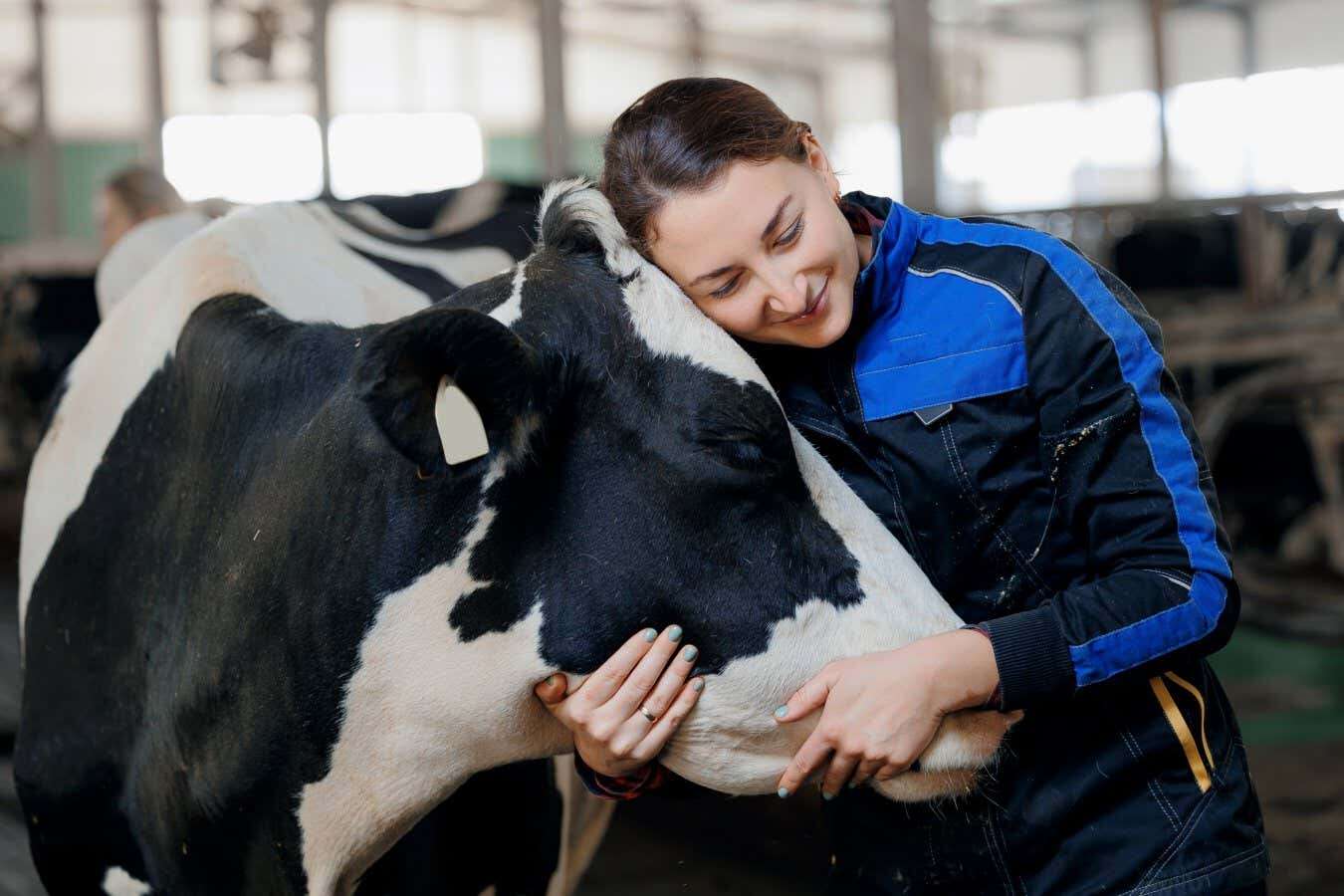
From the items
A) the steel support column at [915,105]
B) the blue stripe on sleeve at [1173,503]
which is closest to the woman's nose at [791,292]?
the blue stripe on sleeve at [1173,503]

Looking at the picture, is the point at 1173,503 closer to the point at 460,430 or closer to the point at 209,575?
the point at 460,430

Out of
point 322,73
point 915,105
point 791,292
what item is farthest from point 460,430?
point 322,73

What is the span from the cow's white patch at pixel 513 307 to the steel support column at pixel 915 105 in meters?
6.44

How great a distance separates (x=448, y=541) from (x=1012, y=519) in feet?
1.73

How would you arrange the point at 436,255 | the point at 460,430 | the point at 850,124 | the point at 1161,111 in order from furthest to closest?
the point at 850,124, the point at 1161,111, the point at 436,255, the point at 460,430

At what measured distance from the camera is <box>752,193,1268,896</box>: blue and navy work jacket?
120cm

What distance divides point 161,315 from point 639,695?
838mm

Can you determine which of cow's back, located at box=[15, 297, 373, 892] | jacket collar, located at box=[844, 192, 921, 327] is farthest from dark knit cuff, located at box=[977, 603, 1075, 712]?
cow's back, located at box=[15, 297, 373, 892]

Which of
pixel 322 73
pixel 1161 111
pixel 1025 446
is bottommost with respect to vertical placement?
pixel 1025 446

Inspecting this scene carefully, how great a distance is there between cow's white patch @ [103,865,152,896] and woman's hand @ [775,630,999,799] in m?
0.82

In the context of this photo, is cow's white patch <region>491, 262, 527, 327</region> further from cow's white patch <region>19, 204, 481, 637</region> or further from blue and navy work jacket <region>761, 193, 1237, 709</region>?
cow's white patch <region>19, 204, 481, 637</region>

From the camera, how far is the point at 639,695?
4.15 ft

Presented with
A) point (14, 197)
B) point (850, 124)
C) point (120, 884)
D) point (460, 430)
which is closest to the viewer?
point (460, 430)

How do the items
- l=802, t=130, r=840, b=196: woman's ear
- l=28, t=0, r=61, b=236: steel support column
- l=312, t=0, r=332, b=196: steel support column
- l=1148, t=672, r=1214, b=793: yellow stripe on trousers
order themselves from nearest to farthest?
l=1148, t=672, r=1214, b=793: yellow stripe on trousers, l=802, t=130, r=840, b=196: woman's ear, l=312, t=0, r=332, b=196: steel support column, l=28, t=0, r=61, b=236: steel support column
